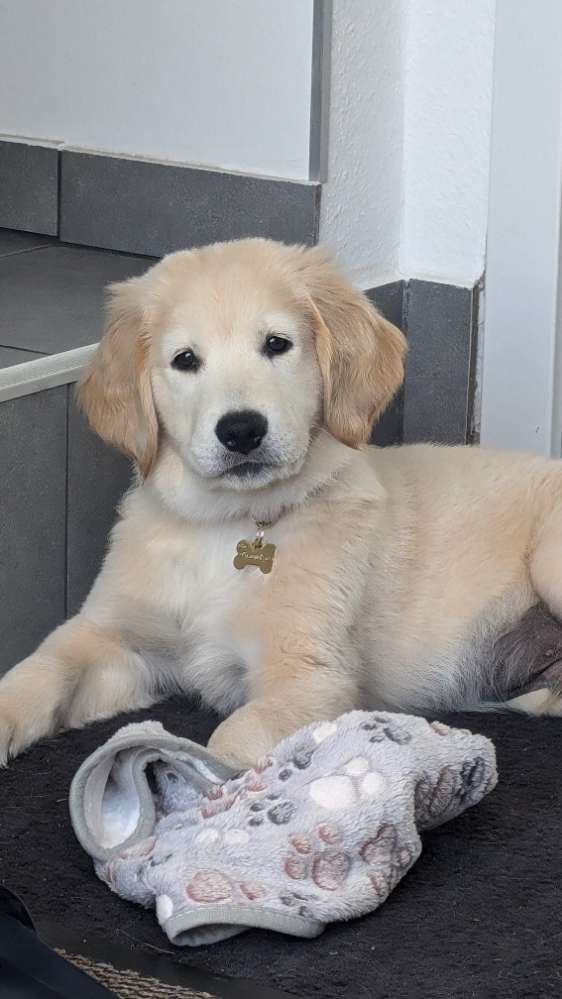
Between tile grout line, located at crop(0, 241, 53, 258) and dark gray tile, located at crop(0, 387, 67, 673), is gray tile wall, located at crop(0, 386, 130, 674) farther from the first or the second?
tile grout line, located at crop(0, 241, 53, 258)

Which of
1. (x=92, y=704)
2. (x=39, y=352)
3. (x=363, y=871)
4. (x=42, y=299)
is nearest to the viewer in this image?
(x=363, y=871)

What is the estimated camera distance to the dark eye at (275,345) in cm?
249

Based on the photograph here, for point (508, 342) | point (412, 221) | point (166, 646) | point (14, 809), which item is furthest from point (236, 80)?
point (14, 809)

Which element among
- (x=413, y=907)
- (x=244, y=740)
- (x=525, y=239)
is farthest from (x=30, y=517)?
(x=525, y=239)

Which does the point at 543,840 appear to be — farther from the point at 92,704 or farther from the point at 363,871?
the point at 92,704

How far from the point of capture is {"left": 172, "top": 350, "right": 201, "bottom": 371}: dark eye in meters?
2.48

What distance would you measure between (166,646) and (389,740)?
66 cm

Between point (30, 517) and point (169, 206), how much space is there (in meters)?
1.06

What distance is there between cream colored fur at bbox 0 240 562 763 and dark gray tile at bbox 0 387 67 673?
21 centimetres

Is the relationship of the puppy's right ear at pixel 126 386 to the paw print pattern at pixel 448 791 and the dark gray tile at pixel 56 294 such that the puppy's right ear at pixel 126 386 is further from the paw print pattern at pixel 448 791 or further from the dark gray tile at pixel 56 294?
the paw print pattern at pixel 448 791

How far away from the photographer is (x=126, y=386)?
2.57m

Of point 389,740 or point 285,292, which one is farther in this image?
point 285,292

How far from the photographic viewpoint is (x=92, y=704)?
2768 millimetres

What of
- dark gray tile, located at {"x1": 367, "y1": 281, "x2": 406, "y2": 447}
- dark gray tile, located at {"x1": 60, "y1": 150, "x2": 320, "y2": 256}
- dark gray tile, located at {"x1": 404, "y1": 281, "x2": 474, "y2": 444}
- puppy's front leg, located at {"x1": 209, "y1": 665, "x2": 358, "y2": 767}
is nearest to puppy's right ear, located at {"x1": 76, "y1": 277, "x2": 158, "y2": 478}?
puppy's front leg, located at {"x1": 209, "y1": 665, "x2": 358, "y2": 767}
